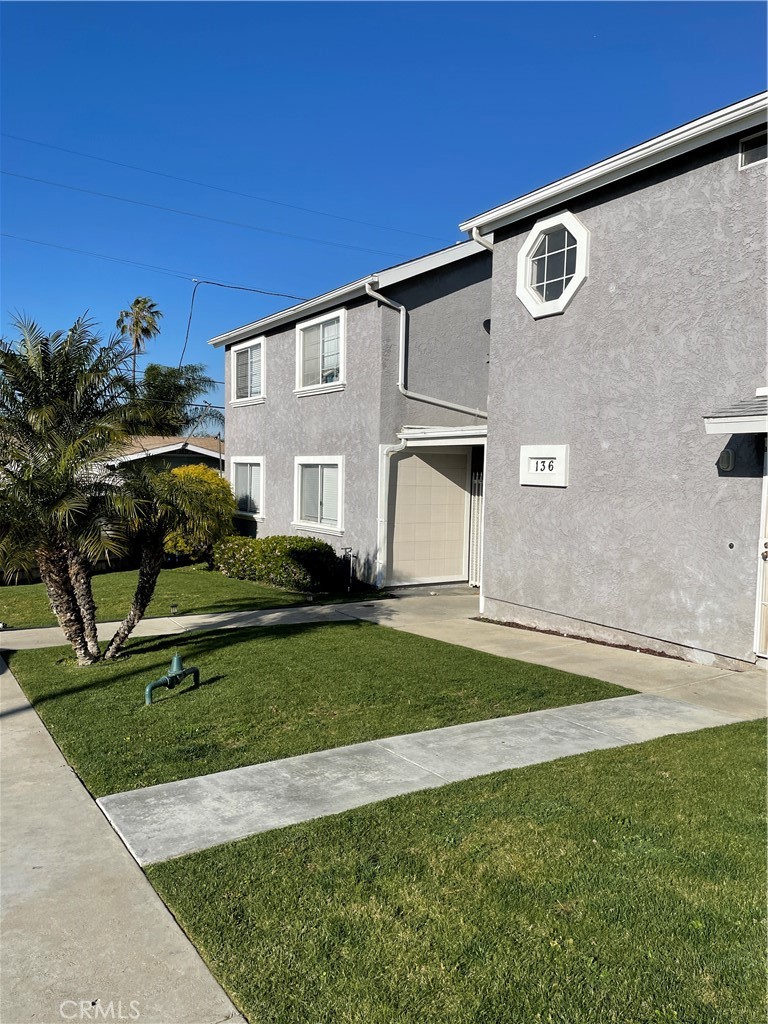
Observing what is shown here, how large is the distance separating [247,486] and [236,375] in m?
3.10

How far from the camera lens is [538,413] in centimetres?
1095

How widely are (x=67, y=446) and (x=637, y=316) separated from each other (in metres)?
6.80

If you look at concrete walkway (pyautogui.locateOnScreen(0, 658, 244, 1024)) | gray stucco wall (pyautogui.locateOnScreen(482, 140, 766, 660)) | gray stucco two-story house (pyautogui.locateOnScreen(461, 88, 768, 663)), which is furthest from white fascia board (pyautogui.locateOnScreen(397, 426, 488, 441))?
concrete walkway (pyautogui.locateOnScreen(0, 658, 244, 1024))

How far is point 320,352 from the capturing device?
16719 mm

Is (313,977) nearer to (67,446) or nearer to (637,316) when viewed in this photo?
(67,446)

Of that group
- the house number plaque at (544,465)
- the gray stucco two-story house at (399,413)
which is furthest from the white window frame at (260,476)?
the house number plaque at (544,465)

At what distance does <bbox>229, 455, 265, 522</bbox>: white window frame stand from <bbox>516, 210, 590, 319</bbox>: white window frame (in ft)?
33.1

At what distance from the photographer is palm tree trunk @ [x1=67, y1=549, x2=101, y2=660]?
342 inches

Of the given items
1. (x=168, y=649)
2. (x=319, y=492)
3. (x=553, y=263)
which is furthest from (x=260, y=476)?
(x=553, y=263)

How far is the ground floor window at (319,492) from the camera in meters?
16.2

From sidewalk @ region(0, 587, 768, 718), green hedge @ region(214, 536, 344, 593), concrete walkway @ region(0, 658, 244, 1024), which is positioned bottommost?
concrete walkway @ region(0, 658, 244, 1024)

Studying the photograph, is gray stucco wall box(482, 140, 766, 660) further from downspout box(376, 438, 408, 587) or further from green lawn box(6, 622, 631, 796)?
downspout box(376, 438, 408, 587)

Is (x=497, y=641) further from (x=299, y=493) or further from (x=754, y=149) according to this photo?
(x=299, y=493)

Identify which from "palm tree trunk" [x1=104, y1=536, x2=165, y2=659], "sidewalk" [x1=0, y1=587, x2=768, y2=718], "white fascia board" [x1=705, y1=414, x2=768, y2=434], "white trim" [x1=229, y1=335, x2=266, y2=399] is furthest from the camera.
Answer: "white trim" [x1=229, y1=335, x2=266, y2=399]
